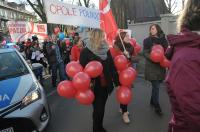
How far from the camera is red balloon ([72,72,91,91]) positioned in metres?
5.25

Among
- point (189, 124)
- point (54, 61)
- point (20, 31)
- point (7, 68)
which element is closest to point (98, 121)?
point (7, 68)

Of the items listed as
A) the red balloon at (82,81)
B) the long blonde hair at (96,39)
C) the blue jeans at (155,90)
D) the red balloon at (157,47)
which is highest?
the long blonde hair at (96,39)

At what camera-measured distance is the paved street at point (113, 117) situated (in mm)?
6098

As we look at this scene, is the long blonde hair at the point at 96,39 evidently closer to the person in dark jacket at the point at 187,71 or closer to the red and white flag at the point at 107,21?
the red and white flag at the point at 107,21

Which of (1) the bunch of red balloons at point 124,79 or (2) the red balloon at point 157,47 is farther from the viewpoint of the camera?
(2) the red balloon at point 157,47

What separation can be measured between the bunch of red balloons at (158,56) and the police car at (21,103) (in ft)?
6.95

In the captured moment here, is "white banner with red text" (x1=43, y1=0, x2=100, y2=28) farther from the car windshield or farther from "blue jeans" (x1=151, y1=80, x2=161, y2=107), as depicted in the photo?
"blue jeans" (x1=151, y1=80, x2=161, y2=107)

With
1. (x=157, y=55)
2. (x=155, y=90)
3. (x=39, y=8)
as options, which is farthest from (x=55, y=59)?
(x=39, y=8)

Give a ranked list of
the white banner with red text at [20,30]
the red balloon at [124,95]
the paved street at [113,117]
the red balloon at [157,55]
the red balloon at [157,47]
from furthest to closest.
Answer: the white banner with red text at [20,30], the red balloon at [157,47], the red balloon at [157,55], the paved street at [113,117], the red balloon at [124,95]

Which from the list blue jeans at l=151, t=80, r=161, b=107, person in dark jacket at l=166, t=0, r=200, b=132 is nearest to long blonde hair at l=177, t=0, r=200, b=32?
person in dark jacket at l=166, t=0, r=200, b=132

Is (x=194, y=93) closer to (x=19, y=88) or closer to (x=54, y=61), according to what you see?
(x=19, y=88)

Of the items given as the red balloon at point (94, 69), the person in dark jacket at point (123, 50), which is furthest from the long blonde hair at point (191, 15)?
the person in dark jacket at point (123, 50)

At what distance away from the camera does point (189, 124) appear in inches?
81.4

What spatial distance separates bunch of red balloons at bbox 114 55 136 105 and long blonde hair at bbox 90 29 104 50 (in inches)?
23.8
